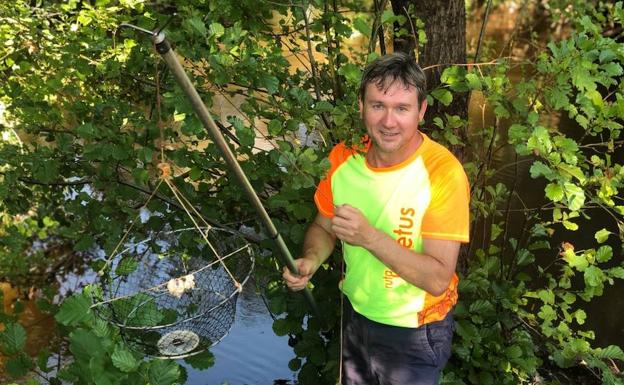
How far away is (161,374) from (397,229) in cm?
86

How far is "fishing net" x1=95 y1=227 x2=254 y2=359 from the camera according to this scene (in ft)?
7.64

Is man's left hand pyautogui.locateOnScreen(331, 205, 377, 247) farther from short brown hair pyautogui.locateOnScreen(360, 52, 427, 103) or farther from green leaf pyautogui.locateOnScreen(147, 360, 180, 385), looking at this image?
green leaf pyautogui.locateOnScreen(147, 360, 180, 385)

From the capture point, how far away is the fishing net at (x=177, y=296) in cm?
233

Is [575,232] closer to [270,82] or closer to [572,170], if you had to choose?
[572,170]

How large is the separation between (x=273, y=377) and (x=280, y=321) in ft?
4.43

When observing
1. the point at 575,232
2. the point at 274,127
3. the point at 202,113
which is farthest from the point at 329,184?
the point at 575,232

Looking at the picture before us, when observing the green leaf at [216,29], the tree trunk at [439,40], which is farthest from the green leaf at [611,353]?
the green leaf at [216,29]

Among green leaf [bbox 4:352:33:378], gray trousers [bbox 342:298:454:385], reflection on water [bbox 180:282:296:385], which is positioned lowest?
reflection on water [bbox 180:282:296:385]

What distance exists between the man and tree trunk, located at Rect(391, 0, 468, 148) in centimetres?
100

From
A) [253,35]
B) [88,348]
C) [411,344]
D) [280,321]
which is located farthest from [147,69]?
[411,344]

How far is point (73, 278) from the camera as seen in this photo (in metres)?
5.46

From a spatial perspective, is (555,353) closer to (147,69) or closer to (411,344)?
(411,344)

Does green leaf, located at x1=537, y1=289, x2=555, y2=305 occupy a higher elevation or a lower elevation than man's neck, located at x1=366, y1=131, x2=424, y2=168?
lower

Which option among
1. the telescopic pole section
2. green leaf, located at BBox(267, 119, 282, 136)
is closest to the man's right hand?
the telescopic pole section
